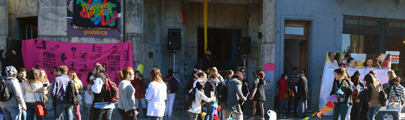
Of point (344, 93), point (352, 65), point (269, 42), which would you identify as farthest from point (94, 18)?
point (352, 65)

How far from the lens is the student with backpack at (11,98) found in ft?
23.7

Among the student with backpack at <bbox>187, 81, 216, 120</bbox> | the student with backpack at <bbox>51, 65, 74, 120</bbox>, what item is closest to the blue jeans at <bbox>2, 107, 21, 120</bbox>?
the student with backpack at <bbox>51, 65, 74, 120</bbox>

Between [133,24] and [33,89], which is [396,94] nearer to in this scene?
[133,24]

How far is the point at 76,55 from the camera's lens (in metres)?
11.1

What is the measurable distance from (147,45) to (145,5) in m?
1.61

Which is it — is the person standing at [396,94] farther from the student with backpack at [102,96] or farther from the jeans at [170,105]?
the student with backpack at [102,96]

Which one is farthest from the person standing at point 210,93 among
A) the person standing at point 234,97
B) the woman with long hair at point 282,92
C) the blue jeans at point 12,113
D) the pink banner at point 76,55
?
the blue jeans at point 12,113

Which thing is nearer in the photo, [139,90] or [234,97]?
[234,97]

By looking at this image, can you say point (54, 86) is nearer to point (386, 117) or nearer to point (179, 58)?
point (179, 58)

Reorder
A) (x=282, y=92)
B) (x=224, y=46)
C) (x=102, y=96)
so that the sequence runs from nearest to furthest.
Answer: (x=102, y=96), (x=282, y=92), (x=224, y=46)

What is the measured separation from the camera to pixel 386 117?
8.69m

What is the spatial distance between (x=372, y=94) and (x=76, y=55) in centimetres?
911

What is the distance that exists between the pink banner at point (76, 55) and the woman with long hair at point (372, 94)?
7440mm

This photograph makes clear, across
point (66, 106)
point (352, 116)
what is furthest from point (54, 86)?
point (352, 116)
